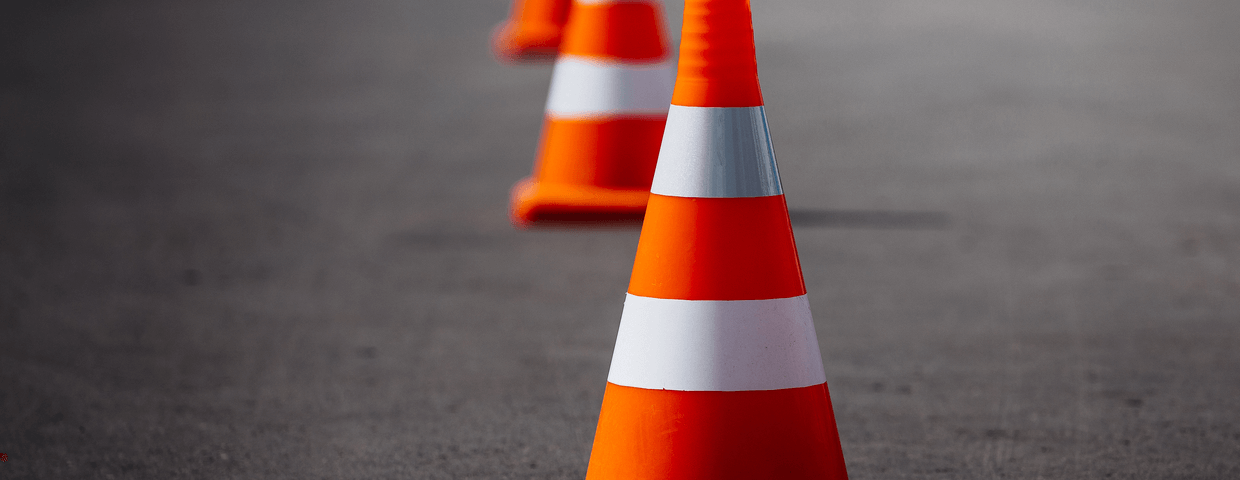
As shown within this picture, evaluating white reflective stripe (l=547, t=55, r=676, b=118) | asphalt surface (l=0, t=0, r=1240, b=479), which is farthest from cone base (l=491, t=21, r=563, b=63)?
white reflective stripe (l=547, t=55, r=676, b=118)

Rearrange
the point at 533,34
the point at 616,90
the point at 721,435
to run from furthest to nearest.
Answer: the point at 533,34
the point at 616,90
the point at 721,435

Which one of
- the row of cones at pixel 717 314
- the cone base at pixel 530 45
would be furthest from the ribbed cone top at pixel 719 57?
the cone base at pixel 530 45

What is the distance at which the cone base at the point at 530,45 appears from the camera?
13555mm

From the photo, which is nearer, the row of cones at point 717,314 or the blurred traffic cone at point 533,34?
the row of cones at point 717,314

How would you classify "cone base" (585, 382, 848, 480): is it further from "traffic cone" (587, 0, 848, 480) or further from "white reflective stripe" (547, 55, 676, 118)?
"white reflective stripe" (547, 55, 676, 118)

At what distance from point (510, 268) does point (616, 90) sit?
106cm

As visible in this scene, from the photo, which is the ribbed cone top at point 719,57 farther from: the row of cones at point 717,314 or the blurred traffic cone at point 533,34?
the blurred traffic cone at point 533,34

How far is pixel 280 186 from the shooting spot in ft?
27.4

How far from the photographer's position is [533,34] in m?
13.9

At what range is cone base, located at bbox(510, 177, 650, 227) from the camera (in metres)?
7.32

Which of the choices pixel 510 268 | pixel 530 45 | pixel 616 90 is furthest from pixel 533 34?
pixel 510 268

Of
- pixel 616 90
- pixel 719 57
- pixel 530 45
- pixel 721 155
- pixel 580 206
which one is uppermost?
pixel 719 57

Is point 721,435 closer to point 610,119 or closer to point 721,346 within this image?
point 721,346

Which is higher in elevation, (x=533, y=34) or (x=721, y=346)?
(x=721, y=346)
